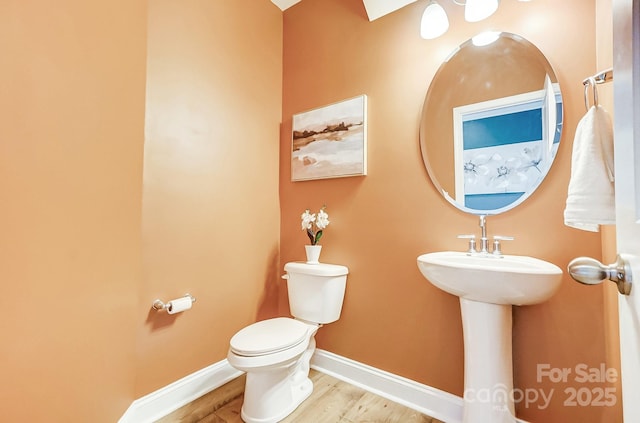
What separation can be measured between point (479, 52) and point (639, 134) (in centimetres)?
130

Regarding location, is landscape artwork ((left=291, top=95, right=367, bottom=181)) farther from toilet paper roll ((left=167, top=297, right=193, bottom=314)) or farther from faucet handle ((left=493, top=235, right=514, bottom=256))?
toilet paper roll ((left=167, top=297, right=193, bottom=314))

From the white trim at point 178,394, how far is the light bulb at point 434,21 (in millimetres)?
2240

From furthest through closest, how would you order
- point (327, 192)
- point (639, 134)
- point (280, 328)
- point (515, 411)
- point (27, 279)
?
point (327, 192), point (280, 328), point (515, 411), point (27, 279), point (639, 134)

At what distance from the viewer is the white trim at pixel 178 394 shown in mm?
1339

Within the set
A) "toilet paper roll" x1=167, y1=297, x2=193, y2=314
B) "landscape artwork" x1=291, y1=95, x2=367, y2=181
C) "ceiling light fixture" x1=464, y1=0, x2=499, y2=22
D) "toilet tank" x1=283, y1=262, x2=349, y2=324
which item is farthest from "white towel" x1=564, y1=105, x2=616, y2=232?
"toilet paper roll" x1=167, y1=297, x2=193, y2=314

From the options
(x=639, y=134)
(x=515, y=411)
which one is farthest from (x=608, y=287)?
(x=639, y=134)

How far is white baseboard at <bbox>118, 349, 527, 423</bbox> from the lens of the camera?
4.53 feet

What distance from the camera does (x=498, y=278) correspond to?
1.03m

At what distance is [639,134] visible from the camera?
0.40m

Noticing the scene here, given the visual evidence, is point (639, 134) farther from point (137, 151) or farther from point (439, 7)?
point (137, 151)

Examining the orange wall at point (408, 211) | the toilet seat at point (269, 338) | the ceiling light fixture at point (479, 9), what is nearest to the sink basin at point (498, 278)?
the orange wall at point (408, 211)

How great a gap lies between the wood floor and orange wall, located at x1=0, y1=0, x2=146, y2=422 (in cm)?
36

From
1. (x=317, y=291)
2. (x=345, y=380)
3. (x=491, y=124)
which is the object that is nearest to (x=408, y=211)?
(x=491, y=124)

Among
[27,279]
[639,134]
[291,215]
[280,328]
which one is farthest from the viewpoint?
[291,215]
